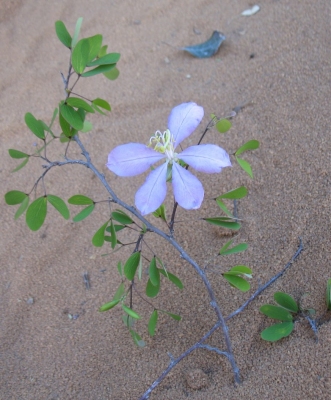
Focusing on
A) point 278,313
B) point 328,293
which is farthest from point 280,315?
point 328,293

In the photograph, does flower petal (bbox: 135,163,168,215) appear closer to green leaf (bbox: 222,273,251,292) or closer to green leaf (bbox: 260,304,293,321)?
green leaf (bbox: 222,273,251,292)

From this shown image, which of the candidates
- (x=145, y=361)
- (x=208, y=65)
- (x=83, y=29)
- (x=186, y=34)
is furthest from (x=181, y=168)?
(x=83, y=29)

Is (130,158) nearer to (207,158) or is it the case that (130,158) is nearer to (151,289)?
(207,158)

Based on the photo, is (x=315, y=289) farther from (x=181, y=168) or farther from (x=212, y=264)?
(x=181, y=168)

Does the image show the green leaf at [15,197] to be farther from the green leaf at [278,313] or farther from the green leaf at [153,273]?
the green leaf at [278,313]

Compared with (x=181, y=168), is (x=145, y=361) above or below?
below

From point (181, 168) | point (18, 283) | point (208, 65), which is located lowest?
point (208, 65)
